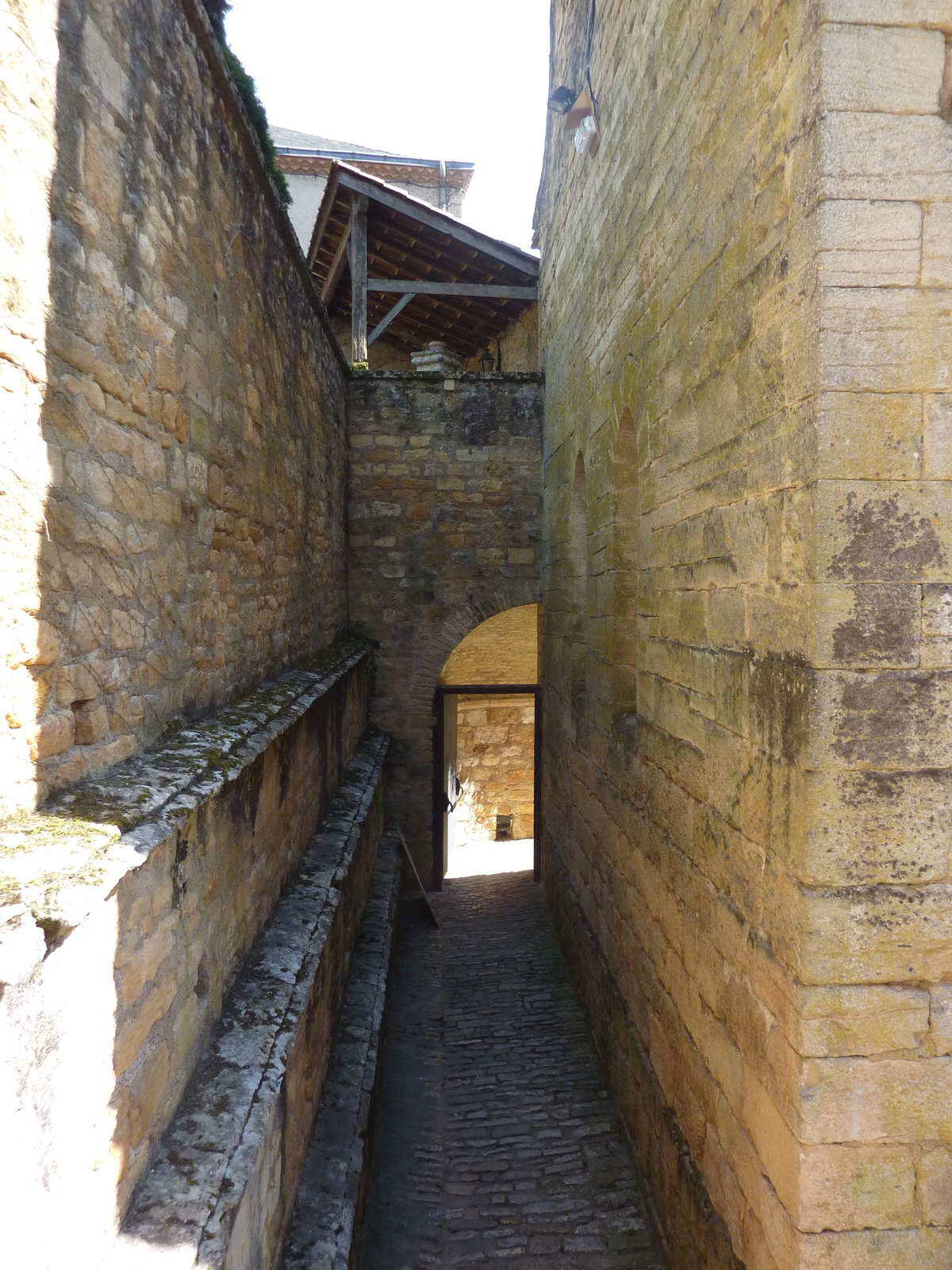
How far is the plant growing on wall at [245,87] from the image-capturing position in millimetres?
3102

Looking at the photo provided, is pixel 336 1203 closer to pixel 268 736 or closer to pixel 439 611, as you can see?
pixel 268 736

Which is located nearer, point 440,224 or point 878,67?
point 878,67

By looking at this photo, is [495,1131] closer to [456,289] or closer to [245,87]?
[245,87]

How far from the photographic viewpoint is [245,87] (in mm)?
3580

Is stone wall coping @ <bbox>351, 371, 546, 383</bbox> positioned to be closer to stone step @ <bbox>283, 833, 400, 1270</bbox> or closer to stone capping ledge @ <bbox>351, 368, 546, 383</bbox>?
stone capping ledge @ <bbox>351, 368, 546, 383</bbox>

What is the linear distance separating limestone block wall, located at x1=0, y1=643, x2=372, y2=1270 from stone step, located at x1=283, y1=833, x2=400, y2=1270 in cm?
94

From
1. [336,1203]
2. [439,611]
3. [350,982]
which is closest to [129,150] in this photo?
[336,1203]

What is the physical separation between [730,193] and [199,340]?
6.69 ft

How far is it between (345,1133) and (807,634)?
9.64ft

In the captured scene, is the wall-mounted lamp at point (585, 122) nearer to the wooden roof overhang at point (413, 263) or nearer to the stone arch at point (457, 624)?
the wooden roof overhang at point (413, 263)

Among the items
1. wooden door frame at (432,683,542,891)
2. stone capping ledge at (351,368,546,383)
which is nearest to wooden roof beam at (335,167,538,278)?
stone capping ledge at (351,368,546,383)

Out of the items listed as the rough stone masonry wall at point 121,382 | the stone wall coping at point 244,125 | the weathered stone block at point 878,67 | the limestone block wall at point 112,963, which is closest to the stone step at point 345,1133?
the limestone block wall at point 112,963

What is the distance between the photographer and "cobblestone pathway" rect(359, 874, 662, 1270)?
3.69 meters

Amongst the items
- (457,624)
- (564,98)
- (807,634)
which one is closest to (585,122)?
(564,98)
